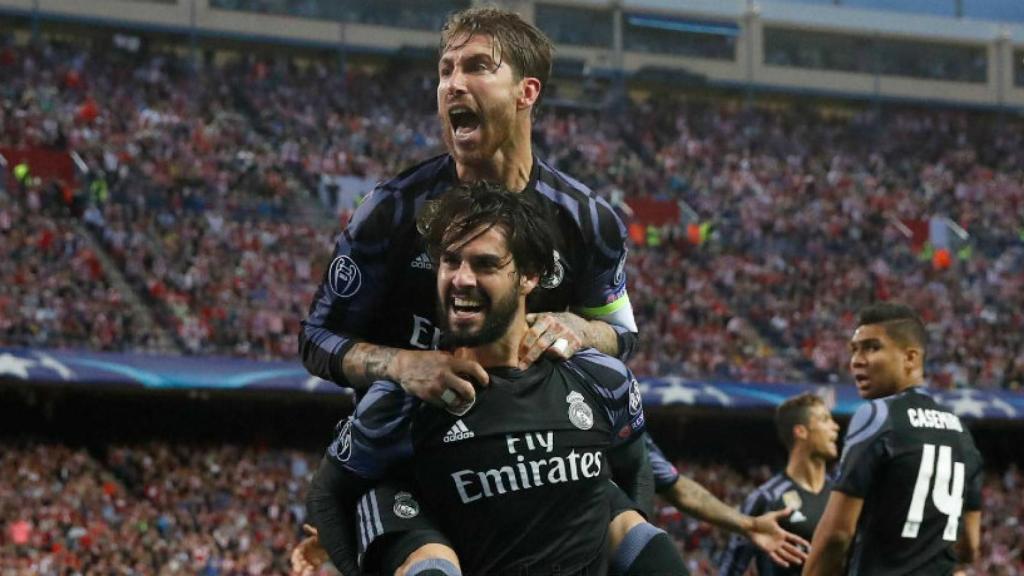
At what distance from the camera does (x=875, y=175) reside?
134 ft

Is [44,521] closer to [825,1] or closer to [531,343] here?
[531,343]

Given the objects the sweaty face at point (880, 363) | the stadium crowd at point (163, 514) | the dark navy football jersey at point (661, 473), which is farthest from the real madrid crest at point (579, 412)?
the stadium crowd at point (163, 514)

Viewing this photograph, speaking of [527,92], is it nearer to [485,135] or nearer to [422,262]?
[485,135]

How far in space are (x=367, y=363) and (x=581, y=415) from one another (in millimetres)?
802

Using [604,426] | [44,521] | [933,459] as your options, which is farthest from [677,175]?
[604,426]

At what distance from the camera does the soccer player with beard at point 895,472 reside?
7617 mm

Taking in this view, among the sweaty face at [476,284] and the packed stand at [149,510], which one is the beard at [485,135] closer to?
the sweaty face at [476,284]

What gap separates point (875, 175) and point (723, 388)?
15746 mm

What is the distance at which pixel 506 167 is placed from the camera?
5.58m

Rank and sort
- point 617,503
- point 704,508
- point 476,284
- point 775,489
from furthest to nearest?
point 775,489
point 704,508
point 617,503
point 476,284

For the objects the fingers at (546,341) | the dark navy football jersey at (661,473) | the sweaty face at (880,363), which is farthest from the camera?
the sweaty face at (880,363)

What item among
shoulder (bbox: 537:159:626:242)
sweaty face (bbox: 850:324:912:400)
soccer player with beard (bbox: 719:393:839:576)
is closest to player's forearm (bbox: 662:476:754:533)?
sweaty face (bbox: 850:324:912:400)

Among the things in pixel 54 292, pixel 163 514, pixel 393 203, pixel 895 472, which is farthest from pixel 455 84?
pixel 54 292

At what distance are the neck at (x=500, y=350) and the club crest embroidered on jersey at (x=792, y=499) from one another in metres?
5.01
